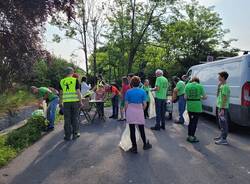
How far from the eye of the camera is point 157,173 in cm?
666

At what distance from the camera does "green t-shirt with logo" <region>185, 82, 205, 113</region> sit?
32.3 feet

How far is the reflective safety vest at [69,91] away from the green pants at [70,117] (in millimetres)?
126

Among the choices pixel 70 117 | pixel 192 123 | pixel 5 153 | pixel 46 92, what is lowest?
pixel 5 153

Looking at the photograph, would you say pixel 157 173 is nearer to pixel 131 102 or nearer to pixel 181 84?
pixel 131 102

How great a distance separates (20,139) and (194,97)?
15.4 feet

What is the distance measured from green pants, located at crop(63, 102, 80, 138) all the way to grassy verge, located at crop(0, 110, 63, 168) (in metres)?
0.90

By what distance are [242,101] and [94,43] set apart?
22471 mm

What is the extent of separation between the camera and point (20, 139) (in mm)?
9383

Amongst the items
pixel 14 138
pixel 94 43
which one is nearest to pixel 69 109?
pixel 14 138

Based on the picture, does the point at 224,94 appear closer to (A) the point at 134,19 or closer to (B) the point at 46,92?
(B) the point at 46,92

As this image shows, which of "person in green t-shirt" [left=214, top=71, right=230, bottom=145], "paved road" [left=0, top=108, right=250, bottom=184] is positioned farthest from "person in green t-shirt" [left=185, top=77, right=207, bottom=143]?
"person in green t-shirt" [left=214, top=71, right=230, bottom=145]

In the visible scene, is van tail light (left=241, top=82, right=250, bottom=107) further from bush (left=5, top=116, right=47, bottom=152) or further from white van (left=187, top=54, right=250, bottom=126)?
bush (left=5, top=116, right=47, bottom=152)

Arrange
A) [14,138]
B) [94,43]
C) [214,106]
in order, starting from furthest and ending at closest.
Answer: [94,43] < [214,106] < [14,138]

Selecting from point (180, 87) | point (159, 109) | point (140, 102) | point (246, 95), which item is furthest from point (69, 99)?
point (180, 87)
